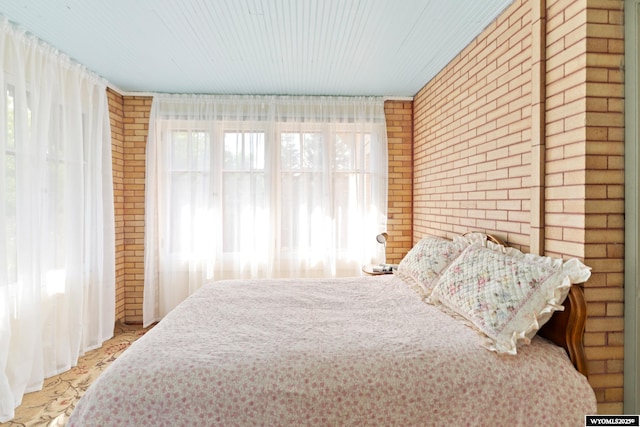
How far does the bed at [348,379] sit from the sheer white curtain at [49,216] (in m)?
1.51

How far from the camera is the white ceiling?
213 cm

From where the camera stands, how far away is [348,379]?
4.32 feet

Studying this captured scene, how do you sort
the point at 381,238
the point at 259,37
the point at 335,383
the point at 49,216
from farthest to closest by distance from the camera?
1. the point at 381,238
2. the point at 49,216
3. the point at 259,37
4. the point at 335,383

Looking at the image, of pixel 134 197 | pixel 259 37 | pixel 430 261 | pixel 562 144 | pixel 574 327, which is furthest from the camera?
pixel 134 197

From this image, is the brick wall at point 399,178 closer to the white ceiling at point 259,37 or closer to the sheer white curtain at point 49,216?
the white ceiling at point 259,37

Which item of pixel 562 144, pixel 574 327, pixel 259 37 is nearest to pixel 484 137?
pixel 562 144

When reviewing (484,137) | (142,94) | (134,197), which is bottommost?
(134,197)

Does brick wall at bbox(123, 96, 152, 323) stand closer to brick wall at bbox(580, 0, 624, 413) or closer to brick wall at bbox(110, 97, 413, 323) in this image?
brick wall at bbox(110, 97, 413, 323)

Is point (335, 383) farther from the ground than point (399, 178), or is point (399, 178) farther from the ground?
point (399, 178)

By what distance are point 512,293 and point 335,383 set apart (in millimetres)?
953

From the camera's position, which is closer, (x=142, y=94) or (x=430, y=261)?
(x=430, y=261)

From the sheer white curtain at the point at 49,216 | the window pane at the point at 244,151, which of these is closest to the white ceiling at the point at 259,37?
the sheer white curtain at the point at 49,216

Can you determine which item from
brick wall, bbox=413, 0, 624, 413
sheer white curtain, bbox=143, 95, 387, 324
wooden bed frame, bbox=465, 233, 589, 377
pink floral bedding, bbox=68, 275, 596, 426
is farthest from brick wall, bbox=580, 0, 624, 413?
sheer white curtain, bbox=143, 95, 387, 324

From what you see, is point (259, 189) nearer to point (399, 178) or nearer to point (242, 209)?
point (242, 209)
